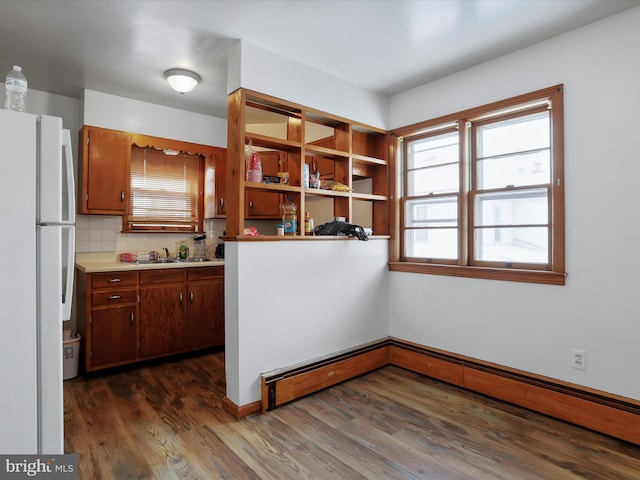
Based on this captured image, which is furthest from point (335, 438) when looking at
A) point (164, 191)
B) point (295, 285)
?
point (164, 191)

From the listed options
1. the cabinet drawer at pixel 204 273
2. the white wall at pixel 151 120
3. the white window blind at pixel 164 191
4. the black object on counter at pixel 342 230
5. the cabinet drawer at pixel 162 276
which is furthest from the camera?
the white window blind at pixel 164 191

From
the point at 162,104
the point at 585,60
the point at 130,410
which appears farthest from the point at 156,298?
the point at 585,60

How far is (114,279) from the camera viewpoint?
3262 millimetres

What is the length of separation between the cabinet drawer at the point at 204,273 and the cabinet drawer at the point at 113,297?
0.52 m

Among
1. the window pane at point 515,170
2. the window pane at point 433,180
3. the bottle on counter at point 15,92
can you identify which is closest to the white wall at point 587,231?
the window pane at point 515,170

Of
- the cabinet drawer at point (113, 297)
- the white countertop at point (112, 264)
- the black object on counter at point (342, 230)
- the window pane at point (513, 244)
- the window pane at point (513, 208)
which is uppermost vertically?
the window pane at point (513, 208)

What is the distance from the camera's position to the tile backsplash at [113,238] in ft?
12.1

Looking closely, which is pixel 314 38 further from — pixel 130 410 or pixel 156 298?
pixel 130 410

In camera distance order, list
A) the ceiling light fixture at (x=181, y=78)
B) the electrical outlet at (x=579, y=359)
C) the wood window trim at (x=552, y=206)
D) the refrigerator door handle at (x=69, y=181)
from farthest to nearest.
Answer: the ceiling light fixture at (x=181, y=78) → the wood window trim at (x=552, y=206) → the electrical outlet at (x=579, y=359) → the refrigerator door handle at (x=69, y=181)

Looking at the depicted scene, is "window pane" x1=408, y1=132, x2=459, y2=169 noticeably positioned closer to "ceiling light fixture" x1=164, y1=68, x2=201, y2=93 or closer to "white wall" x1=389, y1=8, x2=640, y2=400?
"white wall" x1=389, y1=8, x2=640, y2=400

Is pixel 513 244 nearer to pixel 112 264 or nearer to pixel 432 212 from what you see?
pixel 432 212

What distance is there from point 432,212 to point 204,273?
234 centimetres

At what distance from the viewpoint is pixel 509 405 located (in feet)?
8.77

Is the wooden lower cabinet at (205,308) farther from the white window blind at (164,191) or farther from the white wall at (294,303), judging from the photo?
the white wall at (294,303)
